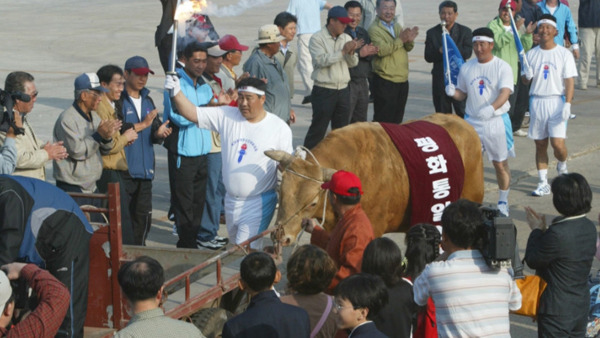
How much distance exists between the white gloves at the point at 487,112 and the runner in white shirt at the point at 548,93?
1365 millimetres

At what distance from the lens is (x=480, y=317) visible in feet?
19.0

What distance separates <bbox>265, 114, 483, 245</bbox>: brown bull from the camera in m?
8.31

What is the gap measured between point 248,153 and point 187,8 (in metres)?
1.38

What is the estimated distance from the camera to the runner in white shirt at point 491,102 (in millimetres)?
11781

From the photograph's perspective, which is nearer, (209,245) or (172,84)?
(172,84)

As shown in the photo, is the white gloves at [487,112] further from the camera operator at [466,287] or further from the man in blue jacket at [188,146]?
the camera operator at [466,287]

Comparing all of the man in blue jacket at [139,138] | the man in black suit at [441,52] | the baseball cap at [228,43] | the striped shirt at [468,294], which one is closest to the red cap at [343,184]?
→ the striped shirt at [468,294]

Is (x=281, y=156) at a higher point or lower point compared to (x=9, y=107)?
lower

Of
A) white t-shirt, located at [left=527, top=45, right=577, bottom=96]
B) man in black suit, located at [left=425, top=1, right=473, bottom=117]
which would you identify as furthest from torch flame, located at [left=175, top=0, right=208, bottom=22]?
man in black suit, located at [left=425, top=1, right=473, bottom=117]

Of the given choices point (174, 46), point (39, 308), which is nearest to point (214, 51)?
point (174, 46)

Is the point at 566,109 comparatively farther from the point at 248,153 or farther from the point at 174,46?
the point at 174,46

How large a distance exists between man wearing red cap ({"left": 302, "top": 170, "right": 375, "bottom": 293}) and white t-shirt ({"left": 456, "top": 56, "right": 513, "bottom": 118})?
506 cm

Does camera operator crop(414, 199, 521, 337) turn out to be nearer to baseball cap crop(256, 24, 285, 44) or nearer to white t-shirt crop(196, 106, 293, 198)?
white t-shirt crop(196, 106, 293, 198)

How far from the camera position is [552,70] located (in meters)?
12.8
